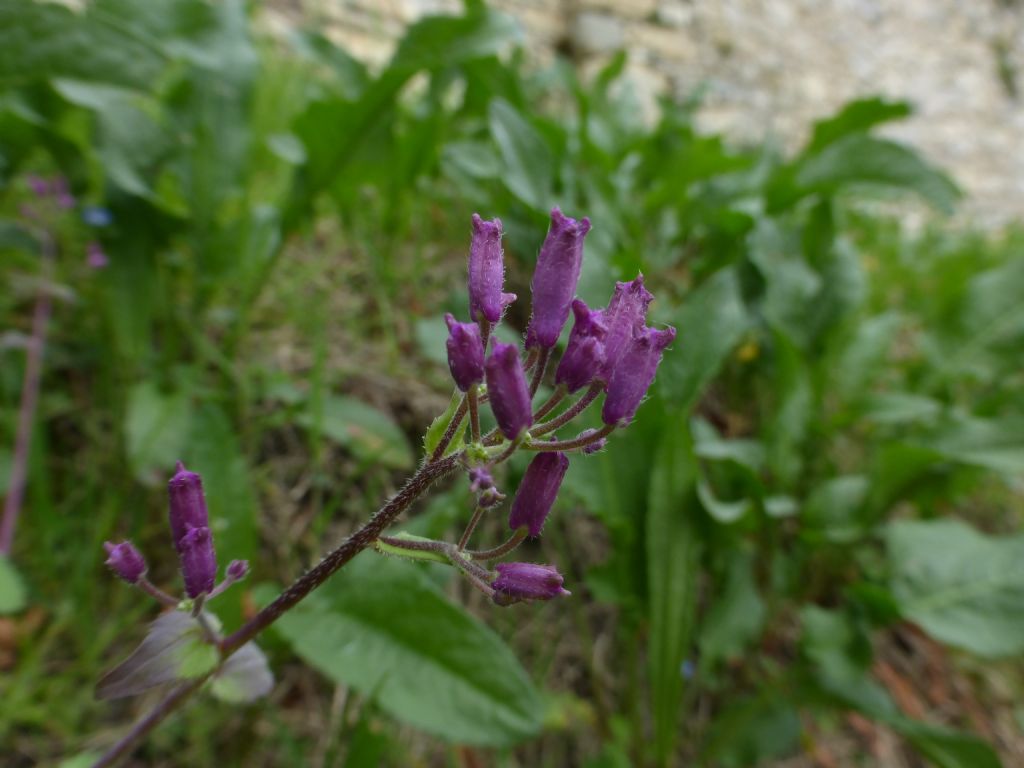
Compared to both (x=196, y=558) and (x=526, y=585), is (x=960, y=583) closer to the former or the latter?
(x=526, y=585)

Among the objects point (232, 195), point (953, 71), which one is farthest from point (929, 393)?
point (953, 71)

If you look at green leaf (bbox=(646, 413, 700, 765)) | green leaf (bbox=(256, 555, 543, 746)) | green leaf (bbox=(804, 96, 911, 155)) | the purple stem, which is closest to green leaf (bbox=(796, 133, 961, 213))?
green leaf (bbox=(804, 96, 911, 155))

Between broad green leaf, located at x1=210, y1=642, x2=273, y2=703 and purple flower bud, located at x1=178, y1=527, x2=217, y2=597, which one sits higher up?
purple flower bud, located at x1=178, y1=527, x2=217, y2=597

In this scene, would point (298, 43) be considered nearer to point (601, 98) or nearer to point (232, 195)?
point (232, 195)

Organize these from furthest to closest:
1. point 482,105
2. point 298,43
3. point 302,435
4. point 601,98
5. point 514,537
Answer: point 601,98 < point 482,105 < point 298,43 < point 302,435 < point 514,537

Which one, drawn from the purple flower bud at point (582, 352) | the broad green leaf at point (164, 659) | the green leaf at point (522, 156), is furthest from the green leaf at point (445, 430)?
the green leaf at point (522, 156)

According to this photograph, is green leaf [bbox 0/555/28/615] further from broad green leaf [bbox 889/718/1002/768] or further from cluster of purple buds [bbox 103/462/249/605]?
broad green leaf [bbox 889/718/1002/768]

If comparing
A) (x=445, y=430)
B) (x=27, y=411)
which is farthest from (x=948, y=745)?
(x=27, y=411)

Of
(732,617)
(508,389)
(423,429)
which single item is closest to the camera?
(508,389)
